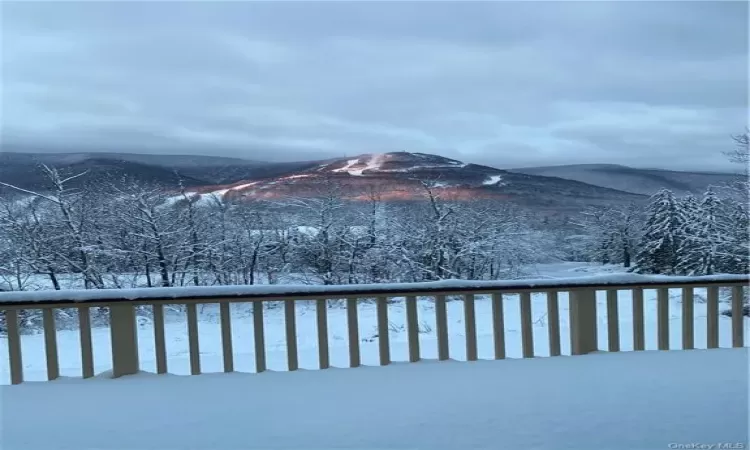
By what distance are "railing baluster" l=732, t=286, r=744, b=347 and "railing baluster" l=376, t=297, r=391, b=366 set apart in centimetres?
173

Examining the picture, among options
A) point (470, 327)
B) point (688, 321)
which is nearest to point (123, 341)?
point (470, 327)

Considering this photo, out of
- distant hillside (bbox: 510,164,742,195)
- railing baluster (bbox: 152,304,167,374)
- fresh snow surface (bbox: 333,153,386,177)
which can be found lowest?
railing baluster (bbox: 152,304,167,374)

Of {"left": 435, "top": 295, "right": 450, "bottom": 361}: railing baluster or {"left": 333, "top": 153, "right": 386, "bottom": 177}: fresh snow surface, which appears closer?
{"left": 435, "top": 295, "right": 450, "bottom": 361}: railing baluster

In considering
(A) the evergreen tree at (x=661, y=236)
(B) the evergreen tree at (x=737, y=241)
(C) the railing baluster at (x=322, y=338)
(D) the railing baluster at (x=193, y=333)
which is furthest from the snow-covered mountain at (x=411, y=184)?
(D) the railing baluster at (x=193, y=333)

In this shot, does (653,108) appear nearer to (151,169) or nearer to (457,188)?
(457,188)

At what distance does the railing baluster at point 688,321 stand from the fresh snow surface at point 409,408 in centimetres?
29

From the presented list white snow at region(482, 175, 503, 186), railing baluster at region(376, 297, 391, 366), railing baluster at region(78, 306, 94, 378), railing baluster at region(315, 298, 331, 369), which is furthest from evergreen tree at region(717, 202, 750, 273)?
railing baluster at region(78, 306, 94, 378)

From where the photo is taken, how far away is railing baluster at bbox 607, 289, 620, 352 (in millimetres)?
2250

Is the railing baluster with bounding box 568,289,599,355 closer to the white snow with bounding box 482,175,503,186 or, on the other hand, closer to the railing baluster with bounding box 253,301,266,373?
the railing baluster with bounding box 253,301,266,373

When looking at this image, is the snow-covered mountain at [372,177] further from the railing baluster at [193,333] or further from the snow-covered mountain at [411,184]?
the railing baluster at [193,333]

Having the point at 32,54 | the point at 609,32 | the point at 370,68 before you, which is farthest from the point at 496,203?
the point at 32,54

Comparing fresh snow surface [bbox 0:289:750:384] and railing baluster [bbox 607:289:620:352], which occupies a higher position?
railing baluster [bbox 607:289:620:352]

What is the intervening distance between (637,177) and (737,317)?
10.3m

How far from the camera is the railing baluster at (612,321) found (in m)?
2.25
